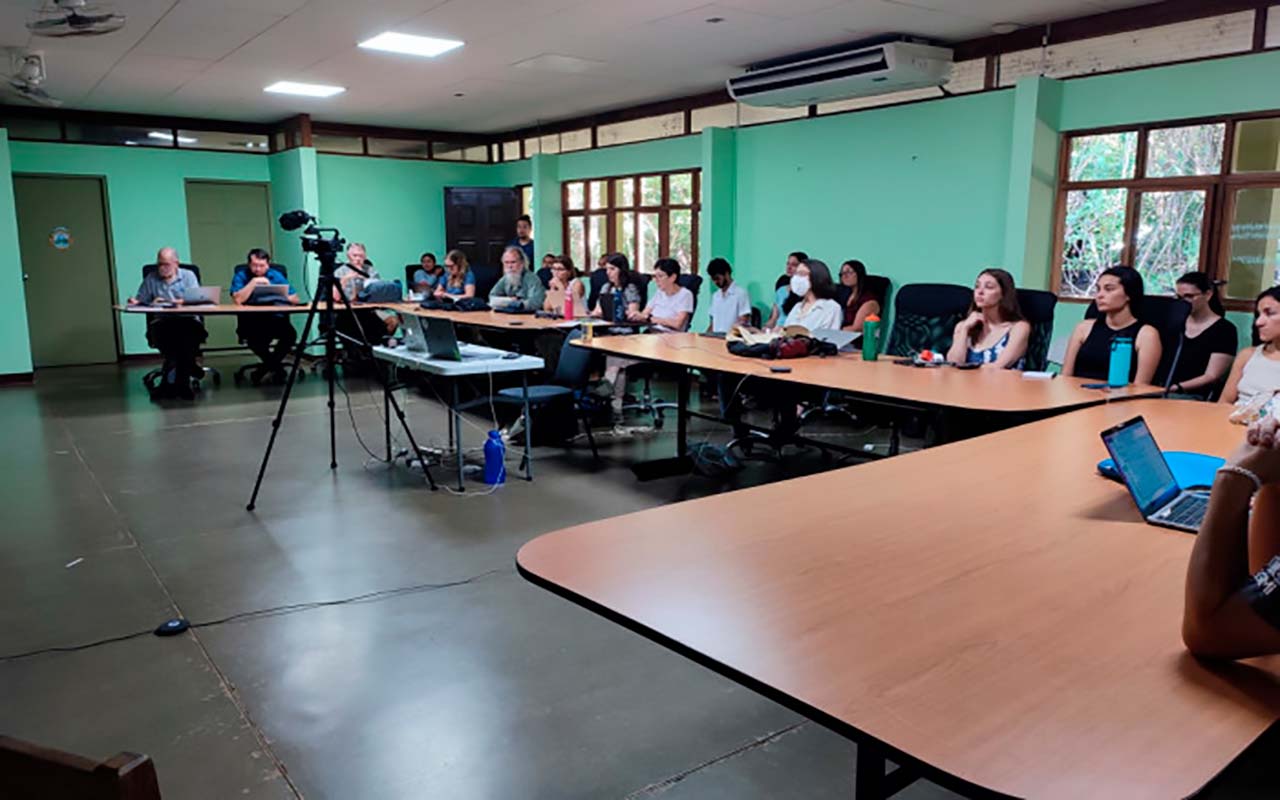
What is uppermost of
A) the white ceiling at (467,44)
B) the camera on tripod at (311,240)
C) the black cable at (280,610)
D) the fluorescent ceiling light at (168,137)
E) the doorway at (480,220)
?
the white ceiling at (467,44)

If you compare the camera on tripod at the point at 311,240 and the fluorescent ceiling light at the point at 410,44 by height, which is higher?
the fluorescent ceiling light at the point at 410,44

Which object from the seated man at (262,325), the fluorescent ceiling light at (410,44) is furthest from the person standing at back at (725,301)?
the seated man at (262,325)

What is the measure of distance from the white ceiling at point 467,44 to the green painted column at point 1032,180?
20.0 inches

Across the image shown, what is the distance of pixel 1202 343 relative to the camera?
175 inches

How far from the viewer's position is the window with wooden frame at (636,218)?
8875 mm

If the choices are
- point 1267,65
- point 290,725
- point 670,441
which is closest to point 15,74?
point 670,441

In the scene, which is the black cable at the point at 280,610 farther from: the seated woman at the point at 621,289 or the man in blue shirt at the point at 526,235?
the man in blue shirt at the point at 526,235

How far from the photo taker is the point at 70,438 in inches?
232

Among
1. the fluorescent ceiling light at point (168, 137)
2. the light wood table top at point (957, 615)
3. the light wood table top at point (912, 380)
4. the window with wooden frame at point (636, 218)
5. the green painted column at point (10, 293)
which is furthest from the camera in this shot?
the fluorescent ceiling light at point (168, 137)

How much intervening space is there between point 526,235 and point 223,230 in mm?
3666

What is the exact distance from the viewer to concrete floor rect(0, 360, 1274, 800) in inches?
84.6

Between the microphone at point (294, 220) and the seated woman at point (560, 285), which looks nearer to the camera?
the microphone at point (294, 220)

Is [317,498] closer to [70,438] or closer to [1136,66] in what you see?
[70,438]

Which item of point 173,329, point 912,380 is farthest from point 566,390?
point 173,329
